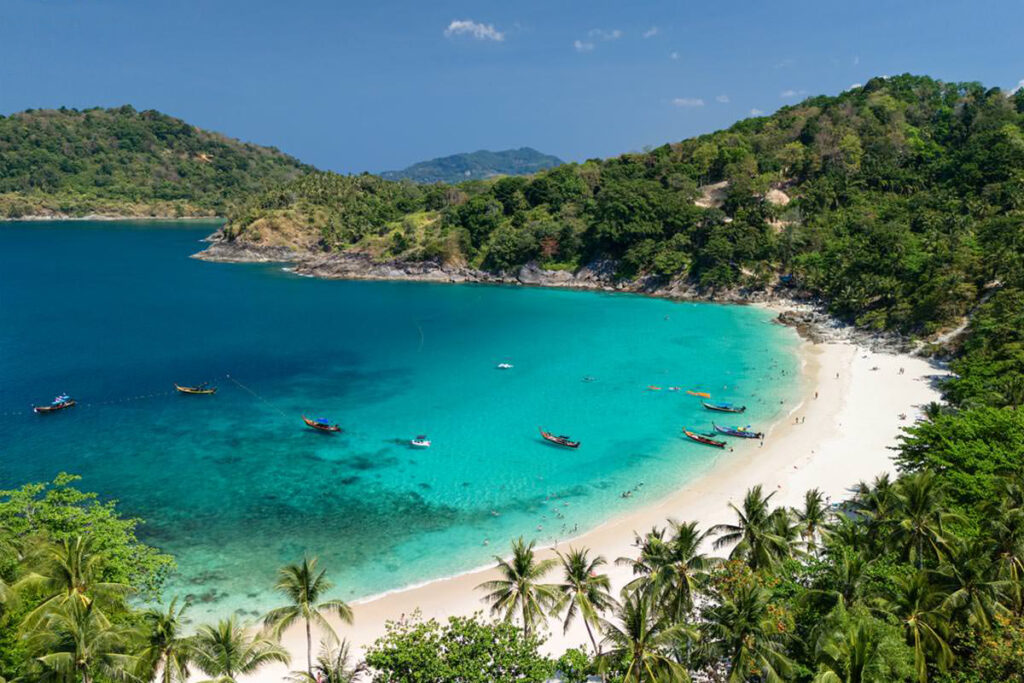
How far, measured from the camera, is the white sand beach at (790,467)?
33812mm

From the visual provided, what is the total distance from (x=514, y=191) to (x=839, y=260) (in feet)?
283

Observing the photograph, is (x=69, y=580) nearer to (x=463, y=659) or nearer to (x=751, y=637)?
(x=463, y=659)

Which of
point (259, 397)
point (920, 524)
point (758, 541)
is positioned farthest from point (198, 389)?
point (920, 524)

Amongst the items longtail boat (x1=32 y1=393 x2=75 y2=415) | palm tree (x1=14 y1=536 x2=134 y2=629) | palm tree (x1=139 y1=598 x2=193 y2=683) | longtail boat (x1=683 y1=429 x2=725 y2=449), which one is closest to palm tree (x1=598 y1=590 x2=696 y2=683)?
palm tree (x1=139 y1=598 x2=193 y2=683)

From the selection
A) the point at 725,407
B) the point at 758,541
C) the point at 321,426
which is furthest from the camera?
the point at 725,407

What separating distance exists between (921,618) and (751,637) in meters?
6.38

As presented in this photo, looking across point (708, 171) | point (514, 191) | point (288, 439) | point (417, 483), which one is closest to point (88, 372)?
point (288, 439)

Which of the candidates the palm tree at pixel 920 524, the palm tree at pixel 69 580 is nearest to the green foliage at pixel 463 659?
the palm tree at pixel 69 580

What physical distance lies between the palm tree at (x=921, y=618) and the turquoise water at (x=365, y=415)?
23.7m

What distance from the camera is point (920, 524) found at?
26.3 metres

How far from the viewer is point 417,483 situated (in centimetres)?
4950

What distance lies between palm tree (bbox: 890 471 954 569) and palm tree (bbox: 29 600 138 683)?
32904 millimetres

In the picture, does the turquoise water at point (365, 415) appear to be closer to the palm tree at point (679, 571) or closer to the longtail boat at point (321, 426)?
the longtail boat at point (321, 426)

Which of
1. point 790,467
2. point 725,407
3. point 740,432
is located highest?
point 725,407
